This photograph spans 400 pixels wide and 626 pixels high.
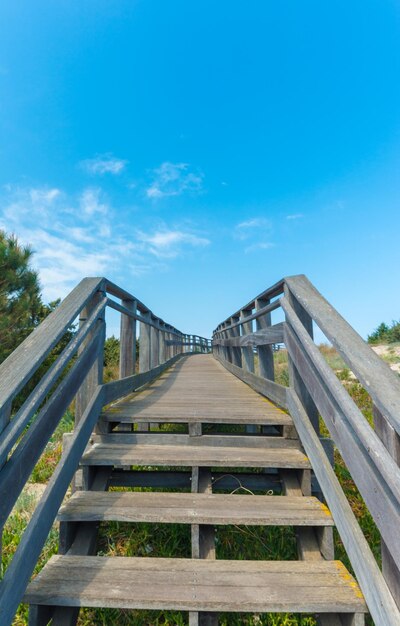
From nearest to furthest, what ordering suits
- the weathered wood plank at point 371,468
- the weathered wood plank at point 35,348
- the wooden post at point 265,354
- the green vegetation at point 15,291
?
1. the weathered wood plank at point 371,468
2. the weathered wood plank at point 35,348
3. the wooden post at point 265,354
4. the green vegetation at point 15,291

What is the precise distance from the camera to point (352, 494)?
320cm

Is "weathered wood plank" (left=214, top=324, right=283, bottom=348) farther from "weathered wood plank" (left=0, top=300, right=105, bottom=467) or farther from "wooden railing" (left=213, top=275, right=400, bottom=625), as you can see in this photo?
"weathered wood plank" (left=0, top=300, right=105, bottom=467)

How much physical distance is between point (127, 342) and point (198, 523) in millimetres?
2275

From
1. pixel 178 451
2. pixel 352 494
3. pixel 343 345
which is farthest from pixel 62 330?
pixel 352 494

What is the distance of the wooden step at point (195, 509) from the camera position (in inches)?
70.6

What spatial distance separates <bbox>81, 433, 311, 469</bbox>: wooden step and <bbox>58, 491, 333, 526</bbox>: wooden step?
0.18 m

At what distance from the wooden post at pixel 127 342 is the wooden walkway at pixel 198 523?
0.97 meters

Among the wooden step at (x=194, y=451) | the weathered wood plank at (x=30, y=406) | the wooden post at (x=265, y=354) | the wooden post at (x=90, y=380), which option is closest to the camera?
the weathered wood plank at (x=30, y=406)

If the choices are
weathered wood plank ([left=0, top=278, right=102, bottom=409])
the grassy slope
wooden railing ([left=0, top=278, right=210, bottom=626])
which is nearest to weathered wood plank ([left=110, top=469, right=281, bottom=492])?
the grassy slope

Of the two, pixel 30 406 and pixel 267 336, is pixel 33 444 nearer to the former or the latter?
pixel 30 406

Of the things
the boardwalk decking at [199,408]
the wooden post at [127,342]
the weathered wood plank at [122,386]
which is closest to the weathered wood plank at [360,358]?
the boardwalk decking at [199,408]

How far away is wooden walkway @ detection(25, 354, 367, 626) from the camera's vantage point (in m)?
1.44

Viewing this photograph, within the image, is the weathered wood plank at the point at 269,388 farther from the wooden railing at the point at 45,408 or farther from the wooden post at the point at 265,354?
the wooden railing at the point at 45,408

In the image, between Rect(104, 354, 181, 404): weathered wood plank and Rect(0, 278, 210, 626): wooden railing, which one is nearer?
Rect(0, 278, 210, 626): wooden railing
